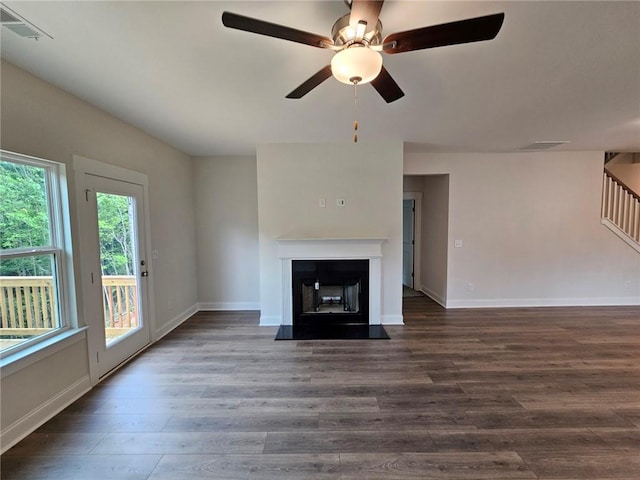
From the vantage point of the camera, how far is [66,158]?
231 cm

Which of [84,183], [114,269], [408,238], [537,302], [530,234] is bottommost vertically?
[537,302]

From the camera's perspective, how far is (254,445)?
1857 mm

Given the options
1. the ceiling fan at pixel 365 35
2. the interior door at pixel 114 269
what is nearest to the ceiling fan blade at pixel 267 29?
the ceiling fan at pixel 365 35

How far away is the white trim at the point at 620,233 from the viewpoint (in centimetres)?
464

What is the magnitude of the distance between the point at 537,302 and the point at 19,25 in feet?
21.6

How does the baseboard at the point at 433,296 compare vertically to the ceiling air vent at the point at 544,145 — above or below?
below

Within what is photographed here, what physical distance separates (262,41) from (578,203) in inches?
217

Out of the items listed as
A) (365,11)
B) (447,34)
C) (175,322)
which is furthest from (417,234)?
(365,11)

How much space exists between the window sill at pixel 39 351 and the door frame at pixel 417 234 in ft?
17.5

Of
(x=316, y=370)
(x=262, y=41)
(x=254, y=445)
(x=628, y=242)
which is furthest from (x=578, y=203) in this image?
(x=254, y=445)

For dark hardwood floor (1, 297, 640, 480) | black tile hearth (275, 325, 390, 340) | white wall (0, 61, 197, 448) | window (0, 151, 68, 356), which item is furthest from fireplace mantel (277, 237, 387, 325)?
window (0, 151, 68, 356)

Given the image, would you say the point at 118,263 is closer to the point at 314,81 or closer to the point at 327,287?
the point at 327,287

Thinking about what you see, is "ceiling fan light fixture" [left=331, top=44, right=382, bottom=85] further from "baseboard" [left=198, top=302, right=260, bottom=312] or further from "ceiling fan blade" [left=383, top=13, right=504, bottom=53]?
"baseboard" [left=198, top=302, right=260, bottom=312]

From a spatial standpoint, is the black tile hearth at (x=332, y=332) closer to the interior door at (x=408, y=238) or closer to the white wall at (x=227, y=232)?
the white wall at (x=227, y=232)
